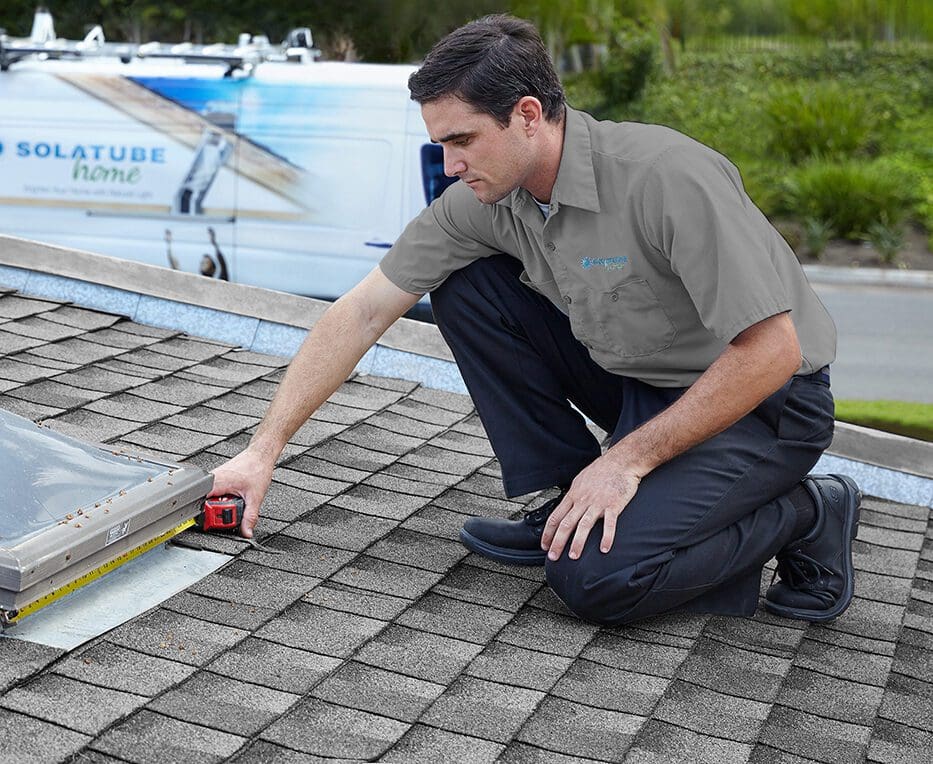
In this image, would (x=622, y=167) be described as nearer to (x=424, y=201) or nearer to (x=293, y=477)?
(x=293, y=477)

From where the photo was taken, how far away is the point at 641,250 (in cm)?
259

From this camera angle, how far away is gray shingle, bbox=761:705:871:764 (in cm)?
211

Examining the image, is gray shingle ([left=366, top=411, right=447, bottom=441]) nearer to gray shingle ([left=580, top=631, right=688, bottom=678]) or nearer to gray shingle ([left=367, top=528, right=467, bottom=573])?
gray shingle ([left=367, top=528, right=467, bottom=573])

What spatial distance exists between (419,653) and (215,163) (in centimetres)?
727

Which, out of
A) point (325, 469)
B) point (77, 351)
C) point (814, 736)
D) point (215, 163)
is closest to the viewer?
point (814, 736)

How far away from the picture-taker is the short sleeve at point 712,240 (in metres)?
2.41

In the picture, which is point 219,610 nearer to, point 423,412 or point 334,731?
point 334,731

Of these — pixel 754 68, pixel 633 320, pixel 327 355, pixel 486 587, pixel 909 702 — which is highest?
pixel 754 68

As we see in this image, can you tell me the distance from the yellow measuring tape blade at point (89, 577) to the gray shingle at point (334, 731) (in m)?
0.52

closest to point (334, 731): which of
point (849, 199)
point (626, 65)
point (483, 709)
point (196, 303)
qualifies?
point (483, 709)

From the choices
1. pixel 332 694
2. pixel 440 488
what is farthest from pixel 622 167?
pixel 332 694

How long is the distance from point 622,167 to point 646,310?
0.31 metres

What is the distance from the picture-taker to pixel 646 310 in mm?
2645

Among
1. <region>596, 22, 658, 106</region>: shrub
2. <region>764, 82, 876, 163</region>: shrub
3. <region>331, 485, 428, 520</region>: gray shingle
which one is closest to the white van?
<region>331, 485, 428, 520</region>: gray shingle
